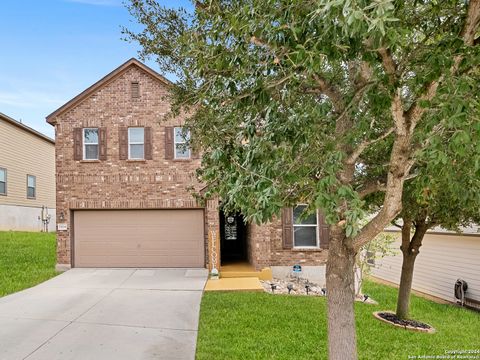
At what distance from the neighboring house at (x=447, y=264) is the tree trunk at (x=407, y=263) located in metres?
4.08

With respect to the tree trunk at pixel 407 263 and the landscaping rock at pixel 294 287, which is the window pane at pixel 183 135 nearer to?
the landscaping rock at pixel 294 287

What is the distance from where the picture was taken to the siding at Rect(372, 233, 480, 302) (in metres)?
12.3

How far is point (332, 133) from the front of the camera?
415 centimetres

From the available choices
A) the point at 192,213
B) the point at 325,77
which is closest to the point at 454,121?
the point at 325,77

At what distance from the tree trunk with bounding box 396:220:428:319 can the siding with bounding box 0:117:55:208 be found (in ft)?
65.8

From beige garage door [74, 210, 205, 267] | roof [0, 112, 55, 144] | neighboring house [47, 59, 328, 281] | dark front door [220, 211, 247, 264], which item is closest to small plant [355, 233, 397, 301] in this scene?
neighboring house [47, 59, 328, 281]

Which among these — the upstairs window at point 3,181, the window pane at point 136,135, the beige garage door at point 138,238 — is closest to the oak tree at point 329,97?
the beige garage door at point 138,238

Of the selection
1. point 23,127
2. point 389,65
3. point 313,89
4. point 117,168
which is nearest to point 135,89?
point 117,168

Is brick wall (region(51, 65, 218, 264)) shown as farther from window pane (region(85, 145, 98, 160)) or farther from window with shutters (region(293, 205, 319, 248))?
window with shutters (region(293, 205, 319, 248))

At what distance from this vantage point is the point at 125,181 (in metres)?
13.6

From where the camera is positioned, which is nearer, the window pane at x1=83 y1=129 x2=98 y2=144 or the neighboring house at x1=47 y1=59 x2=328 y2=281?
the neighboring house at x1=47 y1=59 x2=328 y2=281

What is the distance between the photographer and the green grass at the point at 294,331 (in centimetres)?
616

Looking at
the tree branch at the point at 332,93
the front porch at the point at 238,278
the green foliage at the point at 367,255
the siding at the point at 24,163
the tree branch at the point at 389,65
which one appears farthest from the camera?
the siding at the point at 24,163

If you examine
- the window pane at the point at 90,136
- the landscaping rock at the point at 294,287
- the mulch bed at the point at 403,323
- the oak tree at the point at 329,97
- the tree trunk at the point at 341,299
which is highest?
the window pane at the point at 90,136
